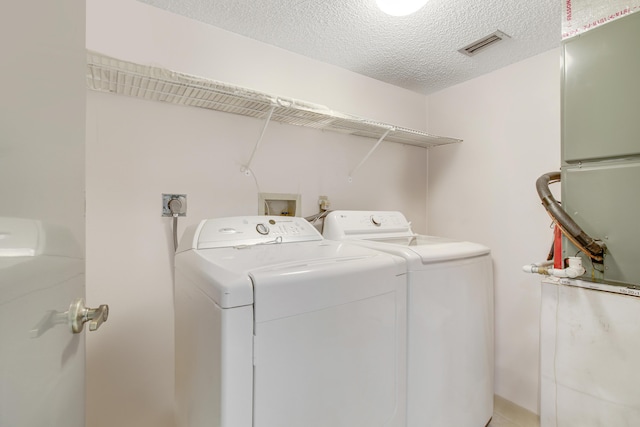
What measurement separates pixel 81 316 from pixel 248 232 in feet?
2.59

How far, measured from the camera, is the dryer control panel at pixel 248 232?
1287 millimetres

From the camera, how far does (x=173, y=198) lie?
1506mm

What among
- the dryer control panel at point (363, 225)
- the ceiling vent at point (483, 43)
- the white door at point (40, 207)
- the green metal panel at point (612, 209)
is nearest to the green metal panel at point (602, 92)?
the green metal panel at point (612, 209)

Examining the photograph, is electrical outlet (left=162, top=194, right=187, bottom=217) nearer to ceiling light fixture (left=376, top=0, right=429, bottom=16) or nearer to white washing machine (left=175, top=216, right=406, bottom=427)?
white washing machine (left=175, top=216, right=406, bottom=427)

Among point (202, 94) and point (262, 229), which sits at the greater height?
point (202, 94)

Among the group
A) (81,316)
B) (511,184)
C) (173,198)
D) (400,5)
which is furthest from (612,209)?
(173,198)

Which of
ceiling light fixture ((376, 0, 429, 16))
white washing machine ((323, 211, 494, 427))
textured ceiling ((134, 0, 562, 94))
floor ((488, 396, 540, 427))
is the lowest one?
floor ((488, 396, 540, 427))

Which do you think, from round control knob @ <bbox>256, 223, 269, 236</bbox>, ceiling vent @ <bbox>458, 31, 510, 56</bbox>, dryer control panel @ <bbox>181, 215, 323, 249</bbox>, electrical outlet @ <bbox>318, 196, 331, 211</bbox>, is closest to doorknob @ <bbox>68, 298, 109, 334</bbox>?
dryer control panel @ <bbox>181, 215, 323, 249</bbox>

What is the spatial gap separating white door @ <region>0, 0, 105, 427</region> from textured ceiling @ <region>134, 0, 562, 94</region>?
1070 millimetres

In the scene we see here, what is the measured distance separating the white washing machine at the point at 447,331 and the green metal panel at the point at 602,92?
0.68 m

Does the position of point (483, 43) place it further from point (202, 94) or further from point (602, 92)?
point (202, 94)

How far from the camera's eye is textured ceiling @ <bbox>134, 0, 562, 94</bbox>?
144 cm

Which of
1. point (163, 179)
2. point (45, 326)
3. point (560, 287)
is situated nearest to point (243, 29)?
point (163, 179)

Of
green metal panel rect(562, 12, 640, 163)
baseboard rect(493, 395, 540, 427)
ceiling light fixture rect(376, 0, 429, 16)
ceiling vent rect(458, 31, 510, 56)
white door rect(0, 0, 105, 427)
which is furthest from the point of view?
baseboard rect(493, 395, 540, 427)
